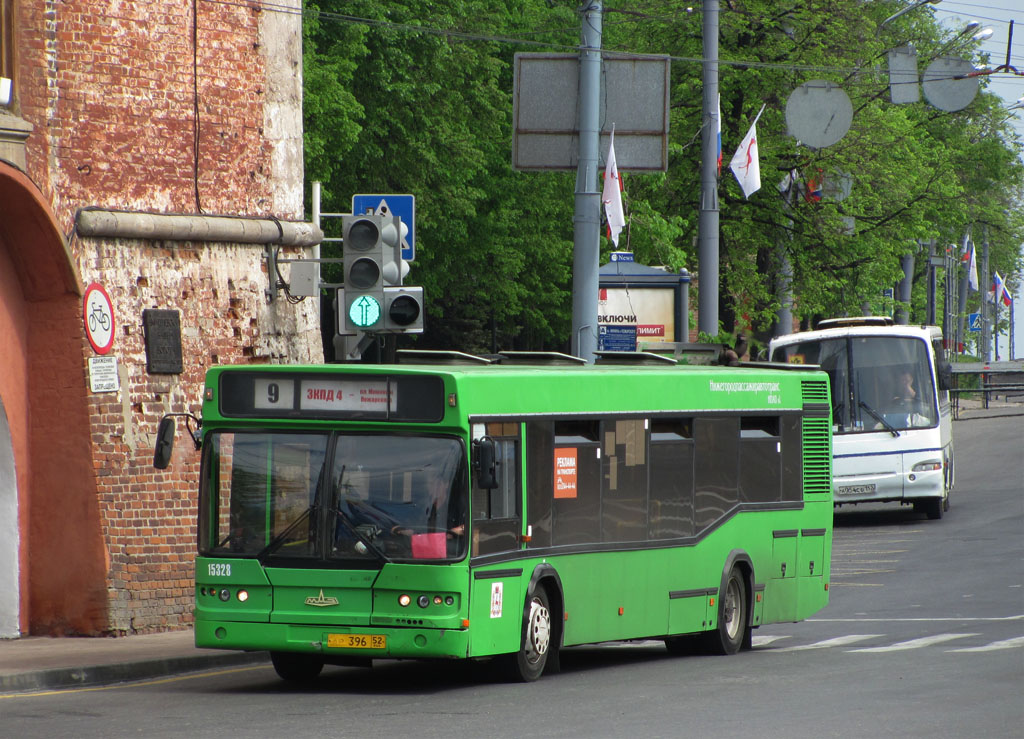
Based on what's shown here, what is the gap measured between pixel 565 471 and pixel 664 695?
2.26 meters

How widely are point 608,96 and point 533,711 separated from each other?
11.1 meters

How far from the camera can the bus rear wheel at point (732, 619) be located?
15.8 metres

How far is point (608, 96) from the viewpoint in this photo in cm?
2089

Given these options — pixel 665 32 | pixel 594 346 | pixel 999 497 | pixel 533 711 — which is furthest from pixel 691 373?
pixel 665 32

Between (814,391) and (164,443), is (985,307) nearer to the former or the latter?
(814,391)

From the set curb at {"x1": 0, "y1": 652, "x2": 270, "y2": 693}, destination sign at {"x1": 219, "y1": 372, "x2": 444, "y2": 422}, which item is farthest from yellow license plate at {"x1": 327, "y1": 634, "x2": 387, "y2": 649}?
curb at {"x1": 0, "y1": 652, "x2": 270, "y2": 693}

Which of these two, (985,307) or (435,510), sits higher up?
(985,307)

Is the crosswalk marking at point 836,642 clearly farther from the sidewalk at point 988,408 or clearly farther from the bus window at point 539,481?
the sidewalk at point 988,408

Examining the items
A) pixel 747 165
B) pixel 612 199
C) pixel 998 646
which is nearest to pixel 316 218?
pixel 612 199

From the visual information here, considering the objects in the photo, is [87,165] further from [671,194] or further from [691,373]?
[671,194]

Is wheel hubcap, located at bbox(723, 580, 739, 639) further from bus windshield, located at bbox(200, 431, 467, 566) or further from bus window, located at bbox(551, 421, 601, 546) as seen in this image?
bus windshield, located at bbox(200, 431, 467, 566)

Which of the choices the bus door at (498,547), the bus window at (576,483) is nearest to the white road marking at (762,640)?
the bus window at (576,483)

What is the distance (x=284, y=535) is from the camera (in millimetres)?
12477

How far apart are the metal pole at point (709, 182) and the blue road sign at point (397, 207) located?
10526 millimetres
